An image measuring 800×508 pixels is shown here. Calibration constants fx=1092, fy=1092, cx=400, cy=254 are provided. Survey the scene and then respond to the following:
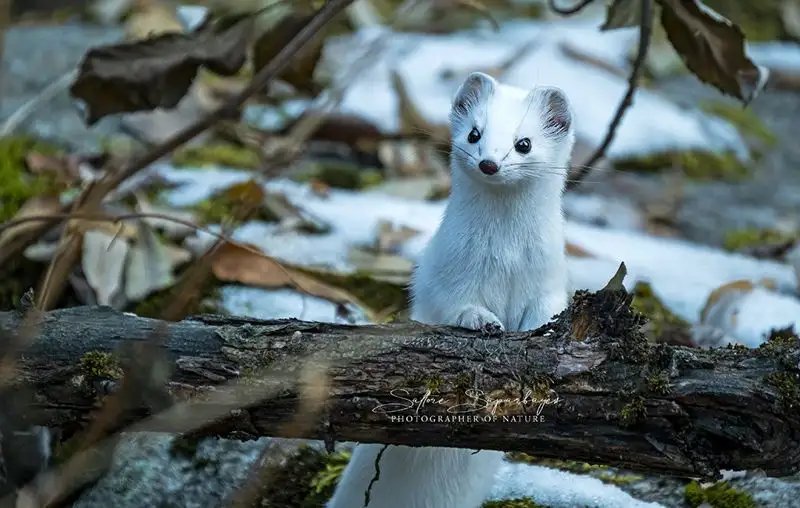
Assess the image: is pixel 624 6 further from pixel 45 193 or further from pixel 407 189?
pixel 45 193

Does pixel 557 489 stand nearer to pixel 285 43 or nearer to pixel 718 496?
pixel 718 496

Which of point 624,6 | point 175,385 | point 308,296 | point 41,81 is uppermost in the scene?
point 624,6

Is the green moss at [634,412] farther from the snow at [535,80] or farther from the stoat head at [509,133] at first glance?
the snow at [535,80]

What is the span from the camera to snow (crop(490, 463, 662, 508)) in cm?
216

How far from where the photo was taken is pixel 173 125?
4090 mm

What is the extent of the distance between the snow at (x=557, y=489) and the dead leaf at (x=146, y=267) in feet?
3.41

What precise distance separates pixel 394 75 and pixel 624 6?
161 centimetres

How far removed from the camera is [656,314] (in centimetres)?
295

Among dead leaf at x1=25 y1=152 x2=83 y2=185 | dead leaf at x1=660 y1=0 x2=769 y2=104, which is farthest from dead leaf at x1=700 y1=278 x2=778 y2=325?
dead leaf at x1=25 y1=152 x2=83 y2=185

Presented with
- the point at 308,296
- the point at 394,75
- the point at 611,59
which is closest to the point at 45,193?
the point at 308,296

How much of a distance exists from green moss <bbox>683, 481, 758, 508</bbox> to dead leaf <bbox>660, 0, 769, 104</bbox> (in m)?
0.95

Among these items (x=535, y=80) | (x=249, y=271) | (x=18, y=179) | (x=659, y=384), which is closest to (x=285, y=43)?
(x=249, y=271)

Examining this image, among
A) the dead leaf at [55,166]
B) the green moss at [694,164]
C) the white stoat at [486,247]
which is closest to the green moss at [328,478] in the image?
the white stoat at [486,247]

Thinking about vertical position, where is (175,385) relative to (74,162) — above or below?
above
